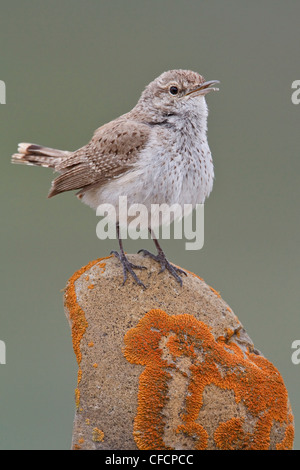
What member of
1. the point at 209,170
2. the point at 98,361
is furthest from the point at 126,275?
the point at 209,170

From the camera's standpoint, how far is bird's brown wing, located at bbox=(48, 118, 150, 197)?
17.8 feet

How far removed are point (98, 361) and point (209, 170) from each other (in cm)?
183

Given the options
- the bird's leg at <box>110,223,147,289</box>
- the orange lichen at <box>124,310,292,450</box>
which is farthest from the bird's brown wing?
the orange lichen at <box>124,310,292,450</box>

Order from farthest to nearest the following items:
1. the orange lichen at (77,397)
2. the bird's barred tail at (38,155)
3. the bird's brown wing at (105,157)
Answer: the bird's barred tail at (38,155)
the bird's brown wing at (105,157)
the orange lichen at (77,397)

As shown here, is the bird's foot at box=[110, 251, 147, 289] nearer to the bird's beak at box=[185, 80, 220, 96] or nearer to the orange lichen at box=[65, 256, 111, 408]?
the orange lichen at box=[65, 256, 111, 408]

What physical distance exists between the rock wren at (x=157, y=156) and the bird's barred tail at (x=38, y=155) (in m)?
0.60

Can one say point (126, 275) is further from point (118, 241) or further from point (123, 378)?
point (123, 378)

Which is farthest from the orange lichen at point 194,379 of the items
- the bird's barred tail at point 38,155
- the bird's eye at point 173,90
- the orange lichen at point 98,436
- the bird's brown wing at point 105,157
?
the bird's barred tail at point 38,155

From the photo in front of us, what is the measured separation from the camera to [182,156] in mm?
5270

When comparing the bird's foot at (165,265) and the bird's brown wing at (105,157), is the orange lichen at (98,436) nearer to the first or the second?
the bird's foot at (165,265)

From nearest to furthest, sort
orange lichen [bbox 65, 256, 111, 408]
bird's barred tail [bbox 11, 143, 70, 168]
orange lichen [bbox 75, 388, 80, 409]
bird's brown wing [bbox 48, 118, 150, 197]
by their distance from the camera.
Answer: orange lichen [bbox 75, 388, 80, 409]
orange lichen [bbox 65, 256, 111, 408]
bird's brown wing [bbox 48, 118, 150, 197]
bird's barred tail [bbox 11, 143, 70, 168]

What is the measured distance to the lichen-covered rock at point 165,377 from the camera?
4.55m

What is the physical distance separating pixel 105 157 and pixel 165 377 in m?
1.97

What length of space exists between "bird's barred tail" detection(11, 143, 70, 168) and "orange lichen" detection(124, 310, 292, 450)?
6.80 feet
